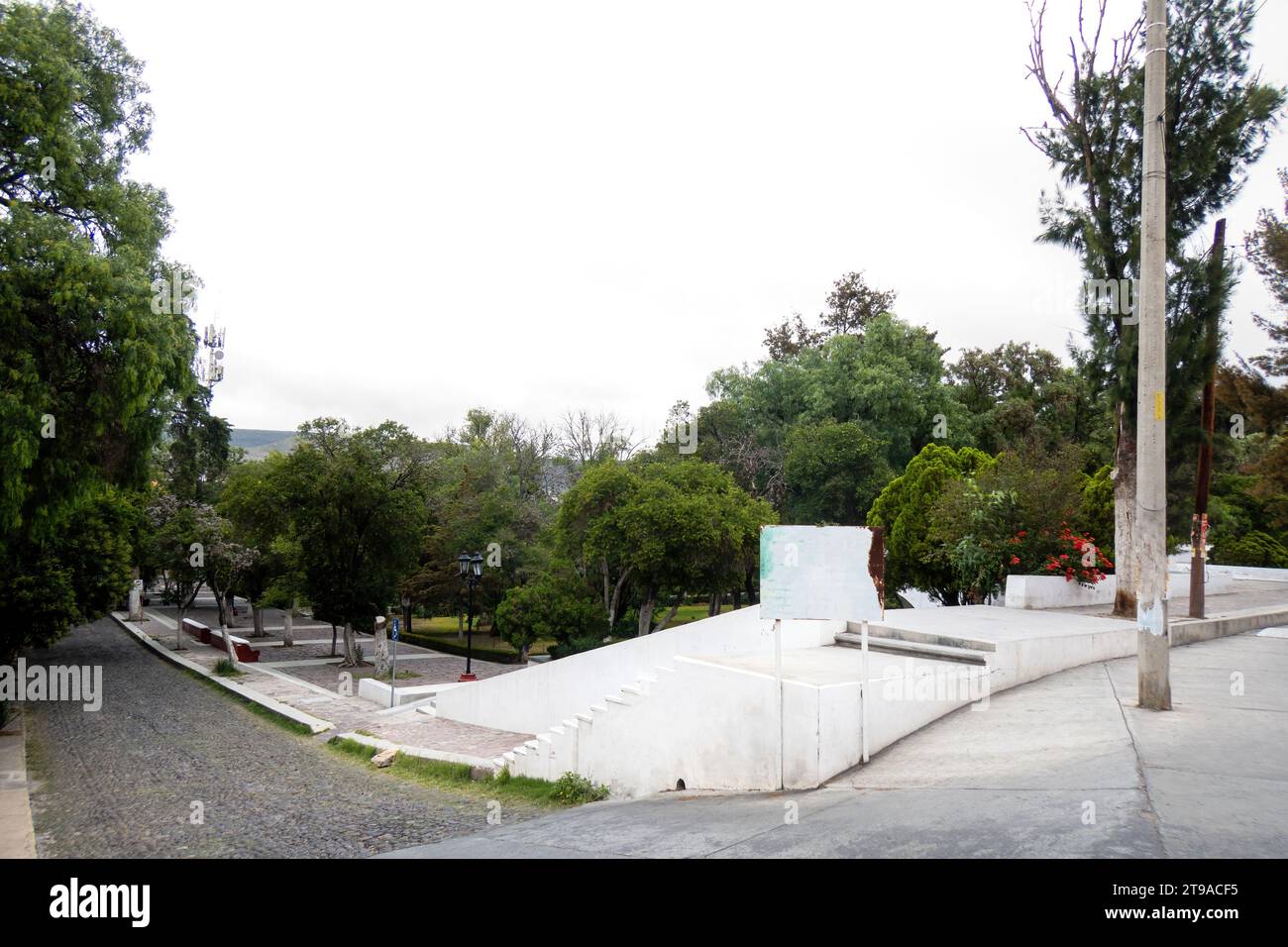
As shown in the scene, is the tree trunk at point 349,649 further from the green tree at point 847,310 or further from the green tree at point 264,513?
the green tree at point 847,310

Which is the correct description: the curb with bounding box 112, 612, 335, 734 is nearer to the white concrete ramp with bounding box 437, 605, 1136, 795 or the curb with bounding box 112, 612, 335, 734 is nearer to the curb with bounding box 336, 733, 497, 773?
the curb with bounding box 336, 733, 497, 773

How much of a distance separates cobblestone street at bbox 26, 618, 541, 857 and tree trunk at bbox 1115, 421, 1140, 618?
38.2 feet

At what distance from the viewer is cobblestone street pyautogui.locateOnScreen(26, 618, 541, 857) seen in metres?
9.25

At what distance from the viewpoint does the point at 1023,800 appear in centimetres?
598

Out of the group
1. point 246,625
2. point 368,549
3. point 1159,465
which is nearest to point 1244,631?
point 1159,465

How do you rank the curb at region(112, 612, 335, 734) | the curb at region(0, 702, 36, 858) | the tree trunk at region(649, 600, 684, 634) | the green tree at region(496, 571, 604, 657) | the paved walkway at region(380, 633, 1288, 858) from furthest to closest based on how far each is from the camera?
1. the tree trunk at region(649, 600, 684, 634)
2. the green tree at region(496, 571, 604, 657)
3. the curb at region(112, 612, 335, 734)
4. the curb at region(0, 702, 36, 858)
5. the paved walkway at region(380, 633, 1288, 858)

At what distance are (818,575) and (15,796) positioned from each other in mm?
11647

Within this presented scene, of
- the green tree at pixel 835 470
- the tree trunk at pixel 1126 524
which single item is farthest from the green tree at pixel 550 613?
the tree trunk at pixel 1126 524

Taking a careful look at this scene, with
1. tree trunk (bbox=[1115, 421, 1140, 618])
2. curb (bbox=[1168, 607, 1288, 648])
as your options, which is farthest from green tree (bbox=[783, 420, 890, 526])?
tree trunk (bbox=[1115, 421, 1140, 618])

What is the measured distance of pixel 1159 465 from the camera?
28.6ft

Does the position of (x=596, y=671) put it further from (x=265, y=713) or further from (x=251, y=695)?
(x=251, y=695)

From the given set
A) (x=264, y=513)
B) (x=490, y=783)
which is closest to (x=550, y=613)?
(x=264, y=513)

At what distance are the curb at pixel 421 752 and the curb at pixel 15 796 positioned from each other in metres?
5.10

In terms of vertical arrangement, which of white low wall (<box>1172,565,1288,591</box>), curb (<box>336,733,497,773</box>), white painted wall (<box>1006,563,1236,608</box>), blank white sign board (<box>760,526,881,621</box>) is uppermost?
blank white sign board (<box>760,526,881,621</box>)
